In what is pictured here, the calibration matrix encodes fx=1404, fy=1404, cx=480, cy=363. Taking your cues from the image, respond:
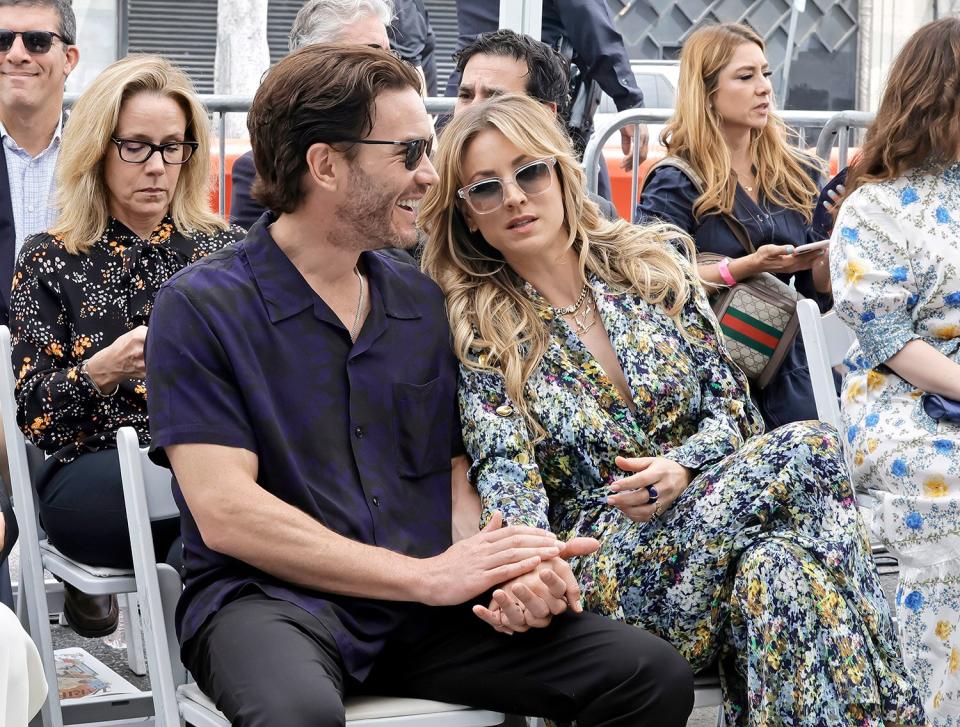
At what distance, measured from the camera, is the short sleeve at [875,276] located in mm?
3725

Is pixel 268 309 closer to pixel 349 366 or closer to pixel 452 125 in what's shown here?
pixel 349 366

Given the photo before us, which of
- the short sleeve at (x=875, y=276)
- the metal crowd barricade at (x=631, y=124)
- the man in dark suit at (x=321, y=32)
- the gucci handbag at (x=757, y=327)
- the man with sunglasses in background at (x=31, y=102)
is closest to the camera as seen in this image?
the short sleeve at (x=875, y=276)

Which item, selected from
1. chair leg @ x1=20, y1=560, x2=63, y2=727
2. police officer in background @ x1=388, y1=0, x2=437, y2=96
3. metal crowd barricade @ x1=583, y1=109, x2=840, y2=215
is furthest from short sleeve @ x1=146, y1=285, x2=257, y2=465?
police officer in background @ x1=388, y1=0, x2=437, y2=96

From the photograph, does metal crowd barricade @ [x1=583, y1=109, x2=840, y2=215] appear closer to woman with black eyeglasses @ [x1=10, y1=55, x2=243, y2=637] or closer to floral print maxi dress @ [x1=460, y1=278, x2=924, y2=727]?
woman with black eyeglasses @ [x1=10, y1=55, x2=243, y2=637]

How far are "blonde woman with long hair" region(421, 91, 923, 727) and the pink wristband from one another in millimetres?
773

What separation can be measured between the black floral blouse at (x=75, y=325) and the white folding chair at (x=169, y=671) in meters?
0.58

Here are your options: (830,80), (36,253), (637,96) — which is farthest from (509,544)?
(830,80)

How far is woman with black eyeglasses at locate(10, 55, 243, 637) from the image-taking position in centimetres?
331

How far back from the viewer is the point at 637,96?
225 inches

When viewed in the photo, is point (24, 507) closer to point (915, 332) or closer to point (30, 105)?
point (30, 105)

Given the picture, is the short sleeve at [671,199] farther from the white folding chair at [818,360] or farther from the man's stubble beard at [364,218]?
the man's stubble beard at [364,218]

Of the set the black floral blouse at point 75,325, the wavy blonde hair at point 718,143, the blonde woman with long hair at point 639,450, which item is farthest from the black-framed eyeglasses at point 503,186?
the wavy blonde hair at point 718,143

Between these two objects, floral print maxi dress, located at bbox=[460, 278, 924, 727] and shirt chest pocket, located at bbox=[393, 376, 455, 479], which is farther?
shirt chest pocket, located at bbox=[393, 376, 455, 479]

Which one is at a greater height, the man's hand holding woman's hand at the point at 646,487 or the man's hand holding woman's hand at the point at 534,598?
the man's hand holding woman's hand at the point at 646,487
